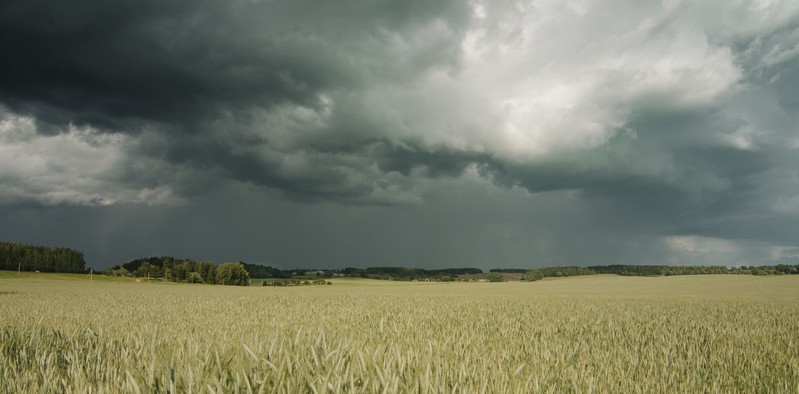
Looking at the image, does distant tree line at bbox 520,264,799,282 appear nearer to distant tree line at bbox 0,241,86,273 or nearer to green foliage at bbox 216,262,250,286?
green foliage at bbox 216,262,250,286

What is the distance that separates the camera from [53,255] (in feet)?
453

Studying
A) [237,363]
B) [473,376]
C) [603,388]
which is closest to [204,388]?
[237,363]

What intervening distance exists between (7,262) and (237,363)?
170 m

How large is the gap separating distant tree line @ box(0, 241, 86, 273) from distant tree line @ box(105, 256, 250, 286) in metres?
10.6

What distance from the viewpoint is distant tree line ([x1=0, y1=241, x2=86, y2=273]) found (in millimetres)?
127812

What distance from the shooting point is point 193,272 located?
Result: 116m

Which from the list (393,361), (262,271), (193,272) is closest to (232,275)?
(193,272)

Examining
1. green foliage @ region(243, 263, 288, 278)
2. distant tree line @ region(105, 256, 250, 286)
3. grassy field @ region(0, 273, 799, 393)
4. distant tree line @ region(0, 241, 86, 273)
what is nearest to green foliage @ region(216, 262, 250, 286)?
distant tree line @ region(105, 256, 250, 286)

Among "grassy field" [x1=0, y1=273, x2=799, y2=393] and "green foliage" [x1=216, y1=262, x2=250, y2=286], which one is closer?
"grassy field" [x1=0, y1=273, x2=799, y2=393]

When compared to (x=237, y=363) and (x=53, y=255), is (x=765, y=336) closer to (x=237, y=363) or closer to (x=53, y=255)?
(x=237, y=363)

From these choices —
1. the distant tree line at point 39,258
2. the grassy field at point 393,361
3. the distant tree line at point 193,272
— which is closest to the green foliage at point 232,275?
the distant tree line at point 193,272

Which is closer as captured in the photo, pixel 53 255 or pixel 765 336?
pixel 765 336

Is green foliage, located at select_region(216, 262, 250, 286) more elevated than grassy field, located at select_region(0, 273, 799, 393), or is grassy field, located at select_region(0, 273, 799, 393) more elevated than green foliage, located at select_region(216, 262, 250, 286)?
grassy field, located at select_region(0, 273, 799, 393)

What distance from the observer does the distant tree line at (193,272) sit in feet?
357
